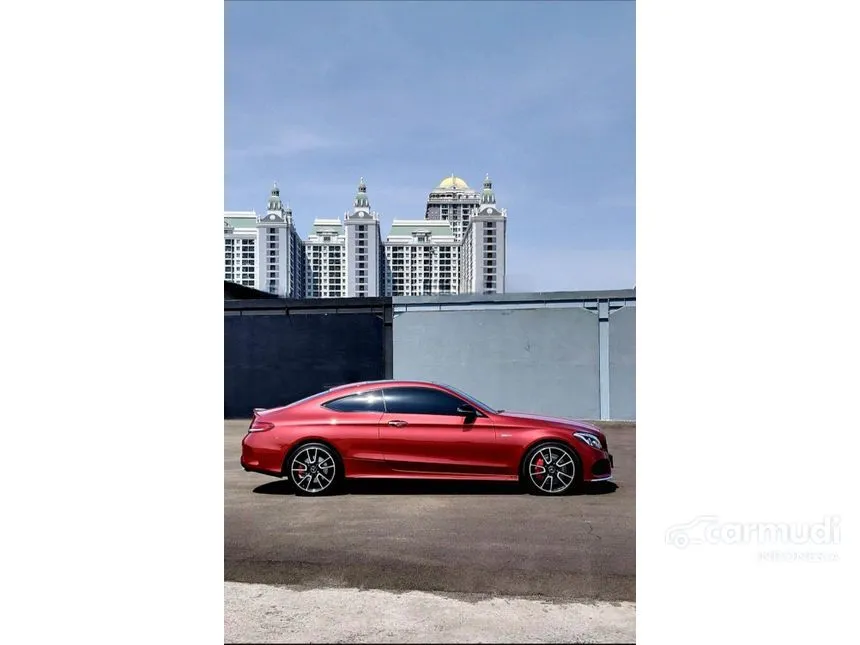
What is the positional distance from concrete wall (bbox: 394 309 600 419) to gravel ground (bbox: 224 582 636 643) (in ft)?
11.0

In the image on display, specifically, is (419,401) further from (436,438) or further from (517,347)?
(517,347)

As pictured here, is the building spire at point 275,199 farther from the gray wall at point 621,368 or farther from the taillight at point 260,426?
the gray wall at point 621,368

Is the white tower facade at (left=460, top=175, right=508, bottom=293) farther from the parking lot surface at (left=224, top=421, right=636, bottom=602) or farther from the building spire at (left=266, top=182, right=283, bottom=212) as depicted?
the parking lot surface at (left=224, top=421, right=636, bottom=602)

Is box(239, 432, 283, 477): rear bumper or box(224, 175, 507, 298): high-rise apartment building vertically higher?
box(224, 175, 507, 298): high-rise apartment building

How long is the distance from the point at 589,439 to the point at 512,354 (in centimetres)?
188

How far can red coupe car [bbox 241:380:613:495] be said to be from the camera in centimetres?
421

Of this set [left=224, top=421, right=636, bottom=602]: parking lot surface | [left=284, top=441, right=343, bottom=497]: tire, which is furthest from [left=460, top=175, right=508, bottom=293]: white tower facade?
[left=284, top=441, right=343, bottom=497]: tire

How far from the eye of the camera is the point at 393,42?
13.1ft

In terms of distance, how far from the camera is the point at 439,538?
3.38 meters

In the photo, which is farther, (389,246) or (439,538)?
(389,246)

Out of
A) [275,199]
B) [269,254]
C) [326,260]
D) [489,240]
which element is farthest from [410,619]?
[269,254]
